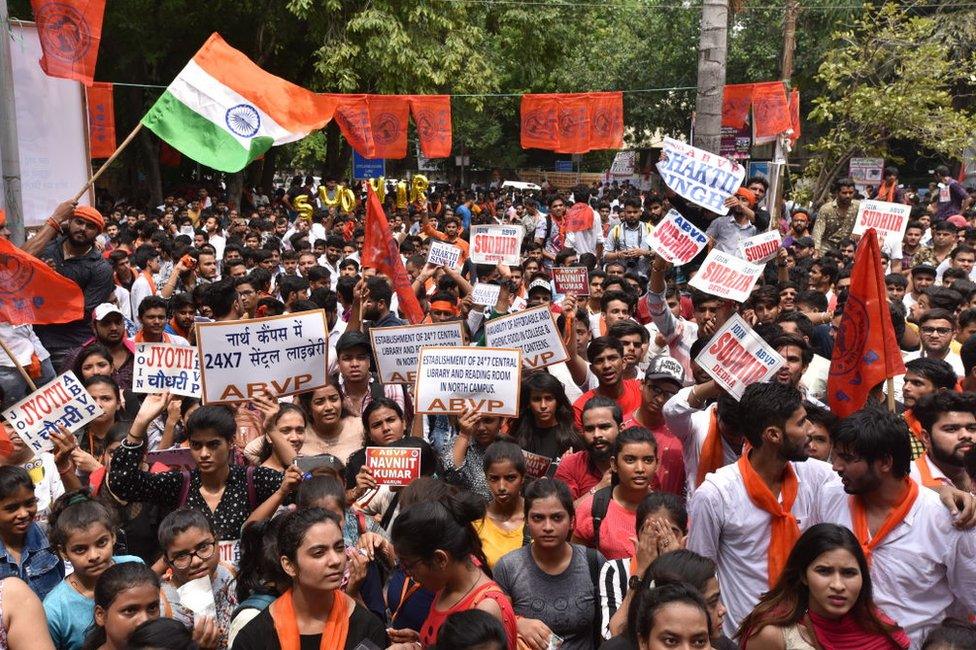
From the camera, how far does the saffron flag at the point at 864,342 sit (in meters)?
5.63

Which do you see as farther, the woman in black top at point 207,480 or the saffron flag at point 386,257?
the saffron flag at point 386,257

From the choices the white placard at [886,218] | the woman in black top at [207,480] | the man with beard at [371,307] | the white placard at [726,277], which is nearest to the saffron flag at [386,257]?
the man with beard at [371,307]

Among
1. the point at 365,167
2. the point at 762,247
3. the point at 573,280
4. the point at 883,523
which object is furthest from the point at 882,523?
the point at 365,167

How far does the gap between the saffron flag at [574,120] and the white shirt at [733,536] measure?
1765 cm

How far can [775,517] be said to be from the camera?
419 cm

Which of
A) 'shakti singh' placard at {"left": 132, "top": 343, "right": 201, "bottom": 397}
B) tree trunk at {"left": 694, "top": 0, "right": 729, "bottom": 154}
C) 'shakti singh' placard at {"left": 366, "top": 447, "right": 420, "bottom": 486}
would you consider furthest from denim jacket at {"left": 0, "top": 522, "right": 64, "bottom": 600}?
tree trunk at {"left": 694, "top": 0, "right": 729, "bottom": 154}

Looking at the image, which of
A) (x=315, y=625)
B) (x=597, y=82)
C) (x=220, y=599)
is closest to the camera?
(x=315, y=625)

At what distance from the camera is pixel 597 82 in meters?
40.4

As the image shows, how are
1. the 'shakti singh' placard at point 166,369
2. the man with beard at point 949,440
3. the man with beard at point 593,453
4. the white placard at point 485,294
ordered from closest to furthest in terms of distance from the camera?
the man with beard at point 949,440
the man with beard at point 593,453
the 'shakti singh' placard at point 166,369
the white placard at point 485,294

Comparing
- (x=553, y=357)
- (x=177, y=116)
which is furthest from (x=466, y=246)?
(x=553, y=357)

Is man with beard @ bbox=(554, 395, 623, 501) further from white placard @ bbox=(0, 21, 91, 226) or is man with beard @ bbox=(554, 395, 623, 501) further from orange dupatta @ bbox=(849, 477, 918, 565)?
white placard @ bbox=(0, 21, 91, 226)

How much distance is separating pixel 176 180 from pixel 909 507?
103ft

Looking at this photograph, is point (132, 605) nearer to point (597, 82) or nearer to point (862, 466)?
point (862, 466)

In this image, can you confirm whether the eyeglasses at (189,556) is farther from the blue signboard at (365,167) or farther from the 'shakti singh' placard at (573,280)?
the blue signboard at (365,167)
